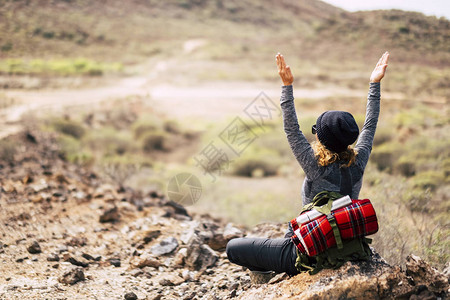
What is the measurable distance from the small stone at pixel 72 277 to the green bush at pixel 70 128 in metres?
10.5

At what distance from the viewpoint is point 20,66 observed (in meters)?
21.2

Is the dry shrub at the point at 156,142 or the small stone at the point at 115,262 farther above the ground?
the small stone at the point at 115,262

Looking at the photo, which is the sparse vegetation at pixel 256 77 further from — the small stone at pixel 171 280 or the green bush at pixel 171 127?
the small stone at pixel 171 280

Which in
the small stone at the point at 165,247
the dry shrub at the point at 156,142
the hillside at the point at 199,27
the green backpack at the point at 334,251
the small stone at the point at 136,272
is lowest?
the dry shrub at the point at 156,142

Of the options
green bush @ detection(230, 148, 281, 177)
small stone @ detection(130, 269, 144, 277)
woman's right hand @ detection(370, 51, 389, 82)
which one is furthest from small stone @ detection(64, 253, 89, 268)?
green bush @ detection(230, 148, 281, 177)

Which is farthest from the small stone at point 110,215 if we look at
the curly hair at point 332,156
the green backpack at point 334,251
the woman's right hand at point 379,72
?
the woman's right hand at point 379,72

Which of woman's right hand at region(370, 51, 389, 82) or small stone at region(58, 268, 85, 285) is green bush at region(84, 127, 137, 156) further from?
woman's right hand at region(370, 51, 389, 82)

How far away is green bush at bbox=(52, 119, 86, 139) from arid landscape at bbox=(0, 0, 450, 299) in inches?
2.0

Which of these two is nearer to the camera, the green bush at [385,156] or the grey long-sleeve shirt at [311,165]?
the grey long-sleeve shirt at [311,165]

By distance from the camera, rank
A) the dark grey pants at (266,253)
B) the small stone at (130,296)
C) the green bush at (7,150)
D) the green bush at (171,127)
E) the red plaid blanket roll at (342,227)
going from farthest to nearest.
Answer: the green bush at (171,127)
the green bush at (7,150)
the small stone at (130,296)
the dark grey pants at (266,253)
the red plaid blanket roll at (342,227)

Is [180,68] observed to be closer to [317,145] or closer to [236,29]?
[236,29]

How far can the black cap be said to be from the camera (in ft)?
7.07

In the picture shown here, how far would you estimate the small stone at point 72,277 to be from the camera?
320cm

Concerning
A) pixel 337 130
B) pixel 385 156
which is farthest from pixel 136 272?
pixel 385 156
